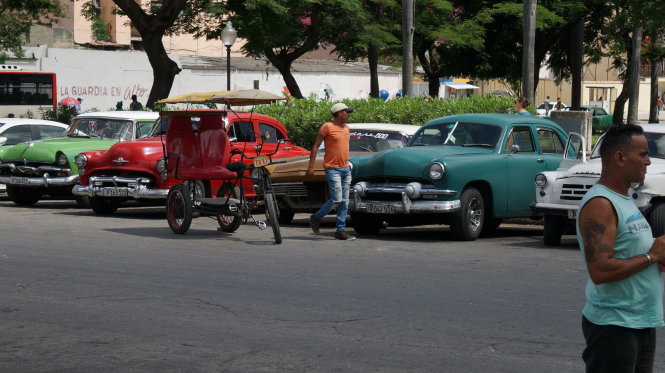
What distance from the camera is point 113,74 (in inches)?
2224

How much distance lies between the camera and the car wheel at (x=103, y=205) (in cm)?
1798

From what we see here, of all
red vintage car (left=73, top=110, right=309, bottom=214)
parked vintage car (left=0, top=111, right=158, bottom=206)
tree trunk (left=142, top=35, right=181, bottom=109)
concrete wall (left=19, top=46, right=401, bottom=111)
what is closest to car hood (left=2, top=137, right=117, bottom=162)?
parked vintage car (left=0, top=111, right=158, bottom=206)

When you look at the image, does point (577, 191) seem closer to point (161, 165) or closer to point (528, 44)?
point (161, 165)

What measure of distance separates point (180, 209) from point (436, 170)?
3362mm

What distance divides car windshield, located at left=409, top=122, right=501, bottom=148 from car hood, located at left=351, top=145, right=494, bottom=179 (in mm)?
204

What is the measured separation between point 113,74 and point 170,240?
44.1 metres

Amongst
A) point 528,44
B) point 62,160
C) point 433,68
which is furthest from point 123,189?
point 433,68

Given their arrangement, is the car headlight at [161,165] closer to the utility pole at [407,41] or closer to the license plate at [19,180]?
the license plate at [19,180]

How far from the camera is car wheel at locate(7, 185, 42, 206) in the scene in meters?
20.0

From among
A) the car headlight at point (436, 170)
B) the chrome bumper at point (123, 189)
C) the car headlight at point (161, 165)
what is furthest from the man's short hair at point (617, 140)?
the chrome bumper at point (123, 189)

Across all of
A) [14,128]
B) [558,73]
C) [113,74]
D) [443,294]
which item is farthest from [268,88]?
[443,294]

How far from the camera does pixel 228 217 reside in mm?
14891

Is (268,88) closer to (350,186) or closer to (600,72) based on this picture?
(600,72)

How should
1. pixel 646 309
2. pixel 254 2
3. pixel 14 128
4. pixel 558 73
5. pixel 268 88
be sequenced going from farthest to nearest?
pixel 268 88 → pixel 558 73 → pixel 254 2 → pixel 14 128 → pixel 646 309
